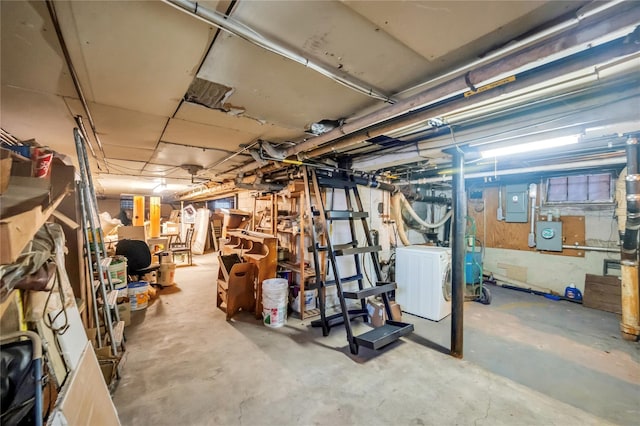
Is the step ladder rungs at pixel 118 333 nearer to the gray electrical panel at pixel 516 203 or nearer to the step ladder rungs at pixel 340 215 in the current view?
the step ladder rungs at pixel 340 215

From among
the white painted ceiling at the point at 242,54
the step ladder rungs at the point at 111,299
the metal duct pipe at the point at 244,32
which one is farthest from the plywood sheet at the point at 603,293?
the step ladder rungs at the point at 111,299

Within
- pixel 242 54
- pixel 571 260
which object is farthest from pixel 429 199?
pixel 242 54

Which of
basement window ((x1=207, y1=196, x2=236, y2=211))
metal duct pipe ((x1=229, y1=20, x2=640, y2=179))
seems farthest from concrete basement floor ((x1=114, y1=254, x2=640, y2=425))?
basement window ((x1=207, y1=196, x2=236, y2=211))

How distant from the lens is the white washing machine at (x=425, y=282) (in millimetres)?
3473

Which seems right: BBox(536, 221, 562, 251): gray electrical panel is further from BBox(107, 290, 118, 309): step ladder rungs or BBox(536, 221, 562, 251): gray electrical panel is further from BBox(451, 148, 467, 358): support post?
BBox(107, 290, 118, 309): step ladder rungs

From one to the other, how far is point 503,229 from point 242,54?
588cm

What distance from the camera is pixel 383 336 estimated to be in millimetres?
2551

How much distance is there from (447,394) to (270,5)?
2.71 meters

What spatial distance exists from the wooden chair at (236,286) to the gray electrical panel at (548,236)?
5.12 metres

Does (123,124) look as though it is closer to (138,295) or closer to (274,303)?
(274,303)

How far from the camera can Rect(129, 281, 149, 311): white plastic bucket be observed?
3.66m

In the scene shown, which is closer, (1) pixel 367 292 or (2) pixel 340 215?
(1) pixel 367 292

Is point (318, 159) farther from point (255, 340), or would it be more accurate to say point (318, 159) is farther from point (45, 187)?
point (45, 187)

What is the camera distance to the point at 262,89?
1591 mm
